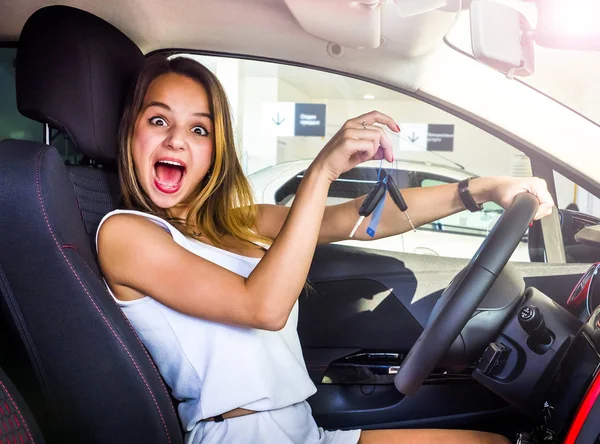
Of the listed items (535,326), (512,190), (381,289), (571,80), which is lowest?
(381,289)

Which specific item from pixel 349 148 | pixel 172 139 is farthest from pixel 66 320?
pixel 349 148

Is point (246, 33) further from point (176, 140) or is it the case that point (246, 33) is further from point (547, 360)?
point (547, 360)

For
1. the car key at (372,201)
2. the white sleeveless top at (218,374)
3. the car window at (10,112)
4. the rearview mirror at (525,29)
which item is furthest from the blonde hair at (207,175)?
the rearview mirror at (525,29)

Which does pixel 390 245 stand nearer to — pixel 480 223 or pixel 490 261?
pixel 480 223

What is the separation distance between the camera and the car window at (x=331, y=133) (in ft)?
5.32

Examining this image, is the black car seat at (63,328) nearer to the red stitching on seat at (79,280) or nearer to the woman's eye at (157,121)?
the red stitching on seat at (79,280)

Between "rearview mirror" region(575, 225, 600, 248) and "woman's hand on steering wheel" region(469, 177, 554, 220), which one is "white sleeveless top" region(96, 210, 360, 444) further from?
"rearview mirror" region(575, 225, 600, 248)

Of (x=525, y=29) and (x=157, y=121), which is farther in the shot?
(x=157, y=121)

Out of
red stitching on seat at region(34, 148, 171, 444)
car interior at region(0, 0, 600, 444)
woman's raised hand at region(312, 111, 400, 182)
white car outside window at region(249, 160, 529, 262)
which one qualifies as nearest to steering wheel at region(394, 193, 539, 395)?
car interior at region(0, 0, 600, 444)

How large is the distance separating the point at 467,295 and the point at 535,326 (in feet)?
0.55

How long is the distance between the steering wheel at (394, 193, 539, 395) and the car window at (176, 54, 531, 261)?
18.6 inches

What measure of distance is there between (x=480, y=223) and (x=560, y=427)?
3.28ft

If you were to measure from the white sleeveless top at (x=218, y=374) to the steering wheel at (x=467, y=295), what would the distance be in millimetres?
213

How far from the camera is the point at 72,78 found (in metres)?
1.15
